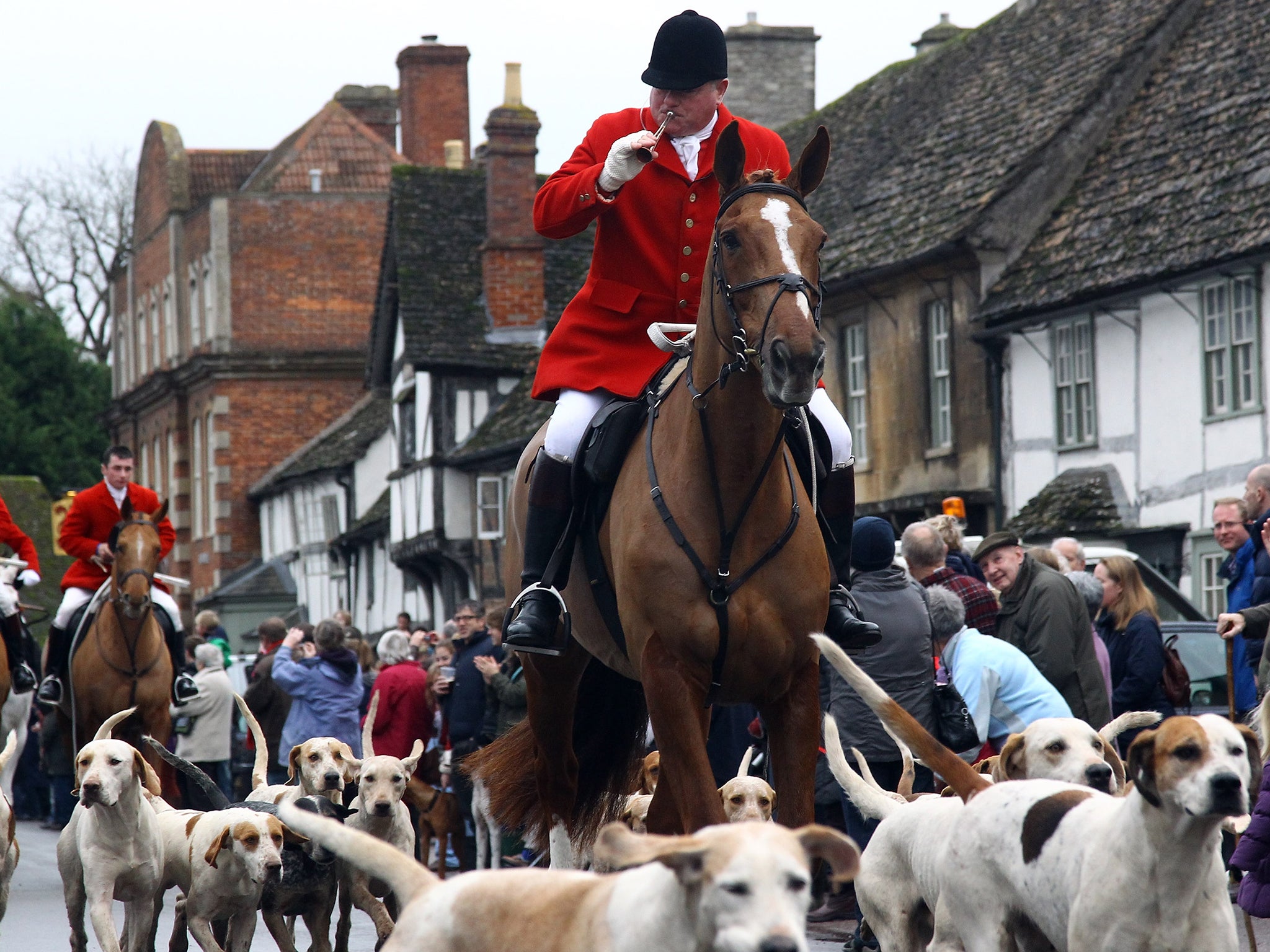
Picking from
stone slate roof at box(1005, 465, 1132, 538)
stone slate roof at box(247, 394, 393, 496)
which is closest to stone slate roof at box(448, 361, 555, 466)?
stone slate roof at box(247, 394, 393, 496)

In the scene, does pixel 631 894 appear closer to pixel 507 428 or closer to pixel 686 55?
pixel 686 55

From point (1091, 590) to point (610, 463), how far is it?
18.7 ft

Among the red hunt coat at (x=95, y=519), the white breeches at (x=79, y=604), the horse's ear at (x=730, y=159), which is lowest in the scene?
the white breeches at (x=79, y=604)

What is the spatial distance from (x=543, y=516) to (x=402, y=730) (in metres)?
7.84

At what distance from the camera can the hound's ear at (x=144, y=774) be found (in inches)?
402

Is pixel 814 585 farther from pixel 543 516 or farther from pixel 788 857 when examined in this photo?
pixel 788 857

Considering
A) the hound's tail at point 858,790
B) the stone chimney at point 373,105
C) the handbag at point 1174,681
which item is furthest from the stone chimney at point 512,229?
the hound's tail at point 858,790

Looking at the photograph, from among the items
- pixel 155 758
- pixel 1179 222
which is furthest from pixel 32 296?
pixel 155 758

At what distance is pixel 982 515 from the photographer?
24656 mm

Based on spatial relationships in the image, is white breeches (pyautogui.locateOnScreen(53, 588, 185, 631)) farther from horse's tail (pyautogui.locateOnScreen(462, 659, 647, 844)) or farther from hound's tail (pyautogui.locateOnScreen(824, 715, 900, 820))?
hound's tail (pyautogui.locateOnScreen(824, 715, 900, 820))

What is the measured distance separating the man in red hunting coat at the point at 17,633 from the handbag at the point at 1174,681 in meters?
7.48

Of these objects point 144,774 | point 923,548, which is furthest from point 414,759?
point 923,548

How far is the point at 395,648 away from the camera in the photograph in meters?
15.6

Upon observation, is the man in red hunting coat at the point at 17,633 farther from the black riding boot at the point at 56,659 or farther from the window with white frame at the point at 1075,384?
the window with white frame at the point at 1075,384
